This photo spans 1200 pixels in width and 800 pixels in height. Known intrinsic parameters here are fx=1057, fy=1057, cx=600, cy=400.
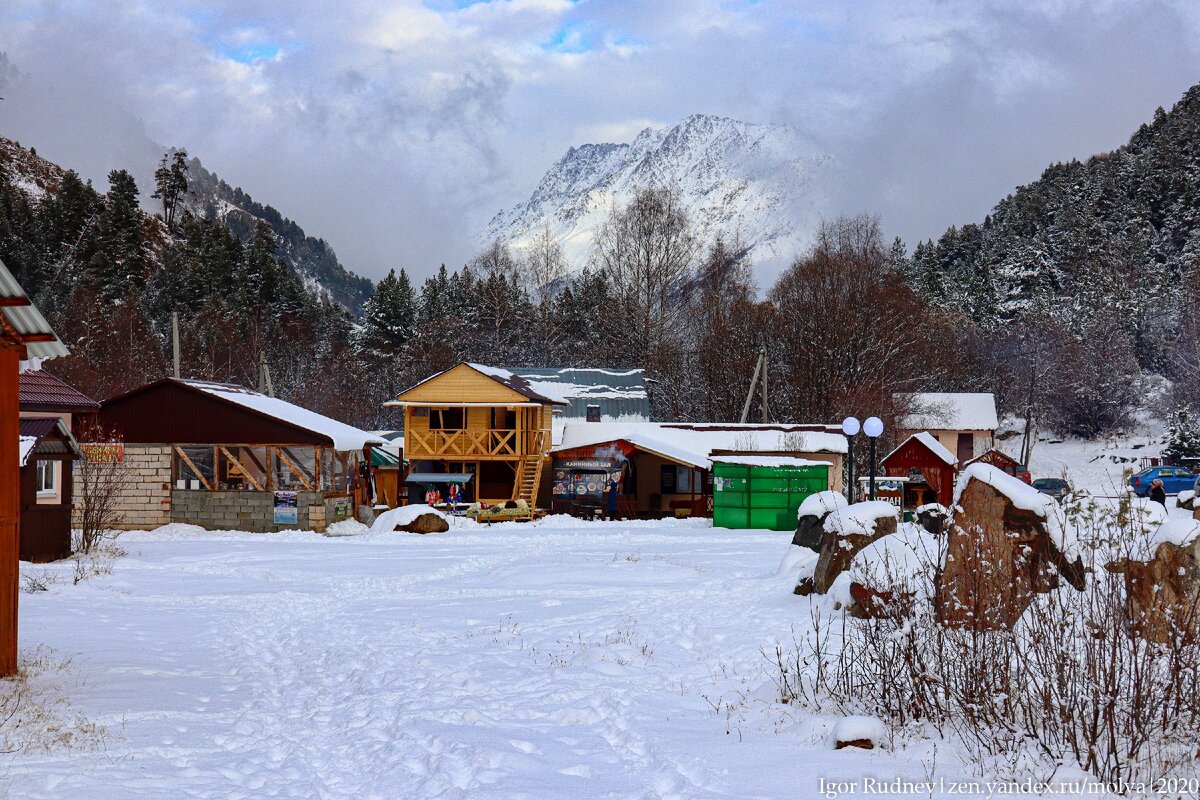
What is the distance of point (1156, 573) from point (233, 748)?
299 inches

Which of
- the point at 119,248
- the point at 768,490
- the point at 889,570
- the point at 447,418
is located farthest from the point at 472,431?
the point at 119,248

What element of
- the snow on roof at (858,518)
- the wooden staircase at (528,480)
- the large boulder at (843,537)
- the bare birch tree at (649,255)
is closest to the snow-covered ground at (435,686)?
the large boulder at (843,537)

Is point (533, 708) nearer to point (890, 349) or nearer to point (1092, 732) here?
point (1092, 732)

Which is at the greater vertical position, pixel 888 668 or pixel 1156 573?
pixel 1156 573

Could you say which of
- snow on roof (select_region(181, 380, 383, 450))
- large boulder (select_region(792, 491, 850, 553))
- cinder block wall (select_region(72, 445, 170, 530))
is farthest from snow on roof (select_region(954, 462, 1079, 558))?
cinder block wall (select_region(72, 445, 170, 530))

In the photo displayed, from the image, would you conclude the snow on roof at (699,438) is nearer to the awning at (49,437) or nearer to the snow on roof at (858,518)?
the snow on roof at (858,518)

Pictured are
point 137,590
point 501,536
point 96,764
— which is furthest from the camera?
point 501,536

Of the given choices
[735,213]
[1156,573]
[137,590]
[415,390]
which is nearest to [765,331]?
[415,390]

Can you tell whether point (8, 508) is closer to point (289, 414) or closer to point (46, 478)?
point (46, 478)

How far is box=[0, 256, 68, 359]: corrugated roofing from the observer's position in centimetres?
918

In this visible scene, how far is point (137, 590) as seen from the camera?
1675cm

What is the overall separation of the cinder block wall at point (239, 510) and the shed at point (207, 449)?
29mm

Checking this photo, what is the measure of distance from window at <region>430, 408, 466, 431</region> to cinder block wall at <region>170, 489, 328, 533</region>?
10.4 m

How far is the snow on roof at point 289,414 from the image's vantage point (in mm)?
30984
